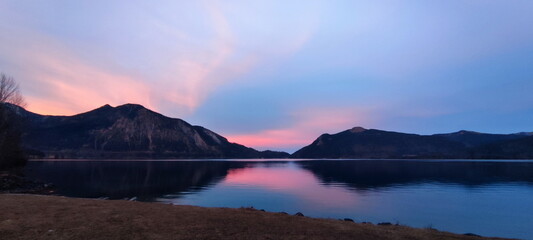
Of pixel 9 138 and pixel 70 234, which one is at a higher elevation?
pixel 9 138

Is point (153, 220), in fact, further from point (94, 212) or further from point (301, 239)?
point (301, 239)

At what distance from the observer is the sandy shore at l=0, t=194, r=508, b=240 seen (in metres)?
16.1

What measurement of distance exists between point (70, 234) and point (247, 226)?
908cm

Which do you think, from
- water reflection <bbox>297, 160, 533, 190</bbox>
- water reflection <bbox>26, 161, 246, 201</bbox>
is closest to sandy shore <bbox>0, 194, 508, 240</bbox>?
water reflection <bbox>26, 161, 246, 201</bbox>

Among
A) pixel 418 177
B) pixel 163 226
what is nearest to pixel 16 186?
pixel 163 226

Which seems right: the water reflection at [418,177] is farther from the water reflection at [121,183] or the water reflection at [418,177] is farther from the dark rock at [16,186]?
the dark rock at [16,186]

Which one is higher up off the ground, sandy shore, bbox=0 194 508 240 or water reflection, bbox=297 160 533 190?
water reflection, bbox=297 160 533 190

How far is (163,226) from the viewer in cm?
1783

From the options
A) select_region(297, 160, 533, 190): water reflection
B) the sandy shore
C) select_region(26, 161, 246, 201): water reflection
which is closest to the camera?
the sandy shore

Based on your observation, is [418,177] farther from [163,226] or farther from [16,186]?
[16,186]

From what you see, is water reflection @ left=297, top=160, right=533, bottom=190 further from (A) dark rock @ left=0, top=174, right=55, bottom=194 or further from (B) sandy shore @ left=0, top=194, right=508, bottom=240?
(A) dark rock @ left=0, top=174, right=55, bottom=194

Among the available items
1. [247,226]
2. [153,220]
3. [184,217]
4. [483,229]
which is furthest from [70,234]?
[483,229]

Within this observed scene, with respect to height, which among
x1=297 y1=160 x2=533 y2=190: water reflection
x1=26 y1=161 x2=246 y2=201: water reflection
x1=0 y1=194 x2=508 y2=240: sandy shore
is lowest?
x1=26 y1=161 x2=246 y2=201: water reflection

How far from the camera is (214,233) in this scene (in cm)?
1672
